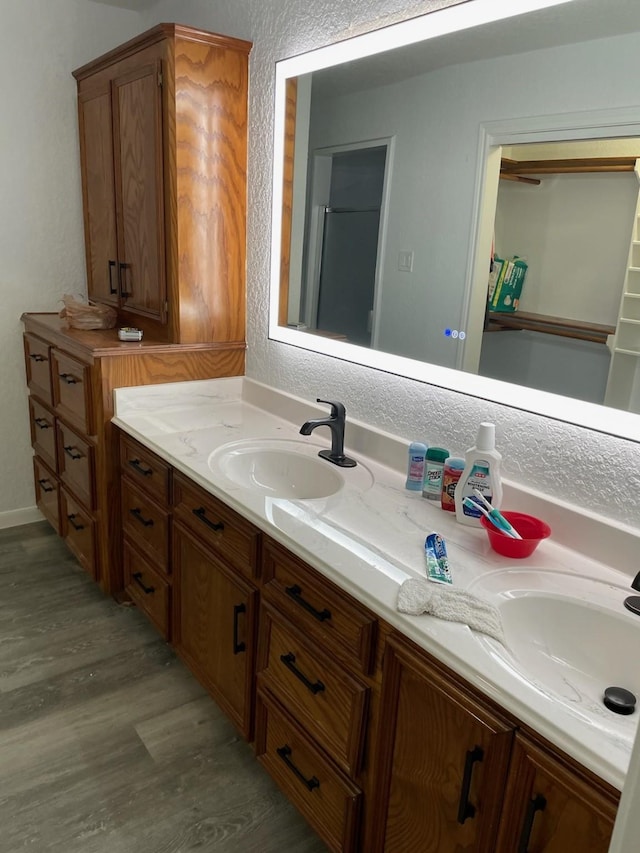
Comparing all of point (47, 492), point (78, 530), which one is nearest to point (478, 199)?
point (78, 530)

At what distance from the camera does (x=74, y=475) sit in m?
2.48

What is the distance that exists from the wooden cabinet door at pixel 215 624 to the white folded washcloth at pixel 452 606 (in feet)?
1.82

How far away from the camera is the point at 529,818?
0.90 meters

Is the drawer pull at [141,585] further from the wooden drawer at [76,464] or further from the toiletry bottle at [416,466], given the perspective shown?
the toiletry bottle at [416,466]

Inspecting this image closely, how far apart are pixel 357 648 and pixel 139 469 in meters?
1.12

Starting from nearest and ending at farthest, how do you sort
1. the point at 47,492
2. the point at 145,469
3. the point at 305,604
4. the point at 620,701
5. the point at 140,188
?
1. the point at 620,701
2. the point at 305,604
3. the point at 145,469
4. the point at 140,188
5. the point at 47,492

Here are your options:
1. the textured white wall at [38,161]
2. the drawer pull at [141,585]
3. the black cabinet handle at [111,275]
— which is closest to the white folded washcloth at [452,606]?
the drawer pull at [141,585]

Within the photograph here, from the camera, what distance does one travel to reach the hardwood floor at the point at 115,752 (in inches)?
60.1

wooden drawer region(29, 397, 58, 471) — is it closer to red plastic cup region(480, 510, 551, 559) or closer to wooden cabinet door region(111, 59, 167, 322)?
wooden cabinet door region(111, 59, 167, 322)

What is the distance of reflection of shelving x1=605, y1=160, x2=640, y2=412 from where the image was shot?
1.26 metres

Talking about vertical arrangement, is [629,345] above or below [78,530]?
above

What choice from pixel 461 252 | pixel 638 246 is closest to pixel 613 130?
pixel 638 246

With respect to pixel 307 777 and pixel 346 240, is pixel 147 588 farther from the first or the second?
pixel 346 240

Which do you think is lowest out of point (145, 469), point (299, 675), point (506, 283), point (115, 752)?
point (115, 752)
